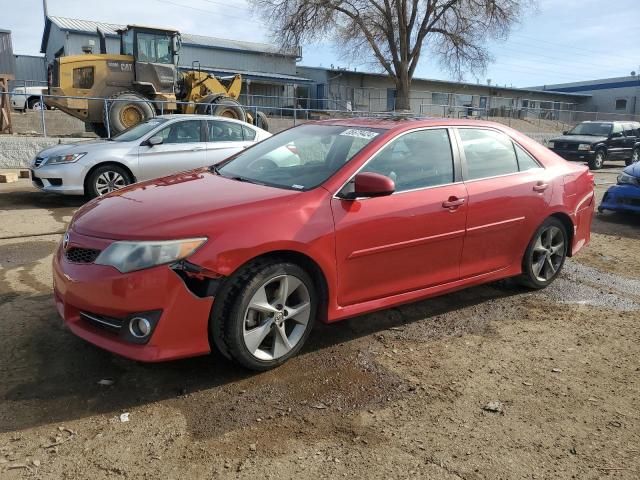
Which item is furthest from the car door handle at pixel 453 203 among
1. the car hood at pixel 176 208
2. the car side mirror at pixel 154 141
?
the car side mirror at pixel 154 141

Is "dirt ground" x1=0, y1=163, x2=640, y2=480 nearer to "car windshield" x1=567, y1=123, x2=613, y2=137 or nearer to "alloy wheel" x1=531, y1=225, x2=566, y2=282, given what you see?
"alloy wheel" x1=531, y1=225, x2=566, y2=282

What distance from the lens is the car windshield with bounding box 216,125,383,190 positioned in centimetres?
373

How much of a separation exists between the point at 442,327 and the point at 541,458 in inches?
61.5

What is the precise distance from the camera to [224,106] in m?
15.6

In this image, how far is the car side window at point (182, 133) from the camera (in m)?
8.86

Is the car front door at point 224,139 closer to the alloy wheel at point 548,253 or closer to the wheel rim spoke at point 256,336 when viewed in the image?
the alloy wheel at point 548,253

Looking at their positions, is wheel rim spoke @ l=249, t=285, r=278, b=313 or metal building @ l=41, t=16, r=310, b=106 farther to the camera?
metal building @ l=41, t=16, r=310, b=106

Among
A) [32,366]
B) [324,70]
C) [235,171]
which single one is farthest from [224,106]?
[324,70]

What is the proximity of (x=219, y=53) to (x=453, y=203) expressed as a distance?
135ft

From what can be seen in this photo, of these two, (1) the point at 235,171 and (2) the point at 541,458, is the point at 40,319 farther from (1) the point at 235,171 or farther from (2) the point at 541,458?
(2) the point at 541,458

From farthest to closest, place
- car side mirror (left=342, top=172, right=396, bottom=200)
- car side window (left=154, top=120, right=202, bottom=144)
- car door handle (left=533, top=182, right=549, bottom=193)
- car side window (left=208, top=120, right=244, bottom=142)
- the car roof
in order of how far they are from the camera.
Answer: car side window (left=208, top=120, right=244, bottom=142) → car side window (left=154, top=120, right=202, bottom=144) → car door handle (left=533, top=182, right=549, bottom=193) → the car roof → car side mirror (left=342, top=172, right=396, bottom=200)

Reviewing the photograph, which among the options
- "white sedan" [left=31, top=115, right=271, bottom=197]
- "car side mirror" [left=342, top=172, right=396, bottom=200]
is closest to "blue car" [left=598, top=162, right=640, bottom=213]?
"white sedan" [left=31, top=115, right=271, bottom=197]

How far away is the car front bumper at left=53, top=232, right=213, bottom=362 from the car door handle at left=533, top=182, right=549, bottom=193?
3.02 m

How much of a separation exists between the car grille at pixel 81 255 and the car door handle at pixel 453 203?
94.1 inches
